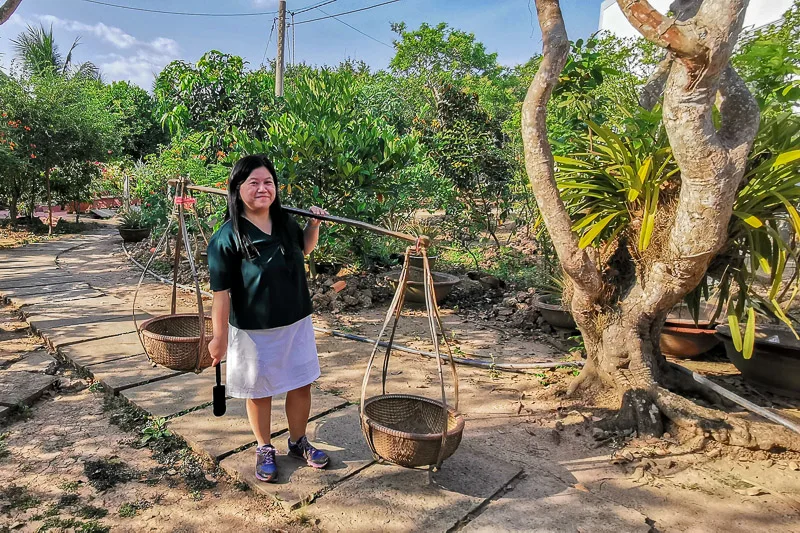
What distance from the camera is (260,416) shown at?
2371 millimetres

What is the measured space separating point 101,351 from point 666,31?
4247 millimetres

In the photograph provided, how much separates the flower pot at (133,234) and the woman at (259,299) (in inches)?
387

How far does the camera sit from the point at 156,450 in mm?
2695

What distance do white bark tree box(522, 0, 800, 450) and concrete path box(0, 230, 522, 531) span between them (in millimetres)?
1054

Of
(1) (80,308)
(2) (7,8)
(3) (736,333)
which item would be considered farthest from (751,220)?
(1) (80,308)

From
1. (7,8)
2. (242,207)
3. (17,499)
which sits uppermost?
(7,8)

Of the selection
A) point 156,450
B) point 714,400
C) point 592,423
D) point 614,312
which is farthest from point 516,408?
point 156,450

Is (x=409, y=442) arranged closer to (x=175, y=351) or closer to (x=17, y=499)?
(x=175, y=351)

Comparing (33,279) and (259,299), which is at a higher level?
(259,299)

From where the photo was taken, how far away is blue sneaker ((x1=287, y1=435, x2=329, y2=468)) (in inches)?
96.3

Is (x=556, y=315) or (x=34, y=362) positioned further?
(x=556, y=315)

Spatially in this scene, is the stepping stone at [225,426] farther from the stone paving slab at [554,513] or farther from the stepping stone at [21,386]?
the stone paving slab at [554,513]

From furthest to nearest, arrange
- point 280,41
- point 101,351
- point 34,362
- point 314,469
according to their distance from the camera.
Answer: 1. point 280,41
2. point 101,351
3. point 34,362
4. point 314,469

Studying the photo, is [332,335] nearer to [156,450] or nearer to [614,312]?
[156,450]
